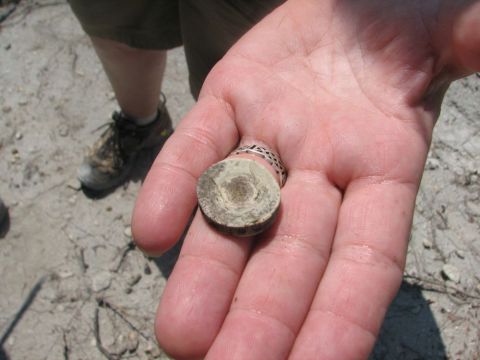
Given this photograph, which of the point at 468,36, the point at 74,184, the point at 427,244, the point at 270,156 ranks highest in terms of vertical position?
the point at 468,36

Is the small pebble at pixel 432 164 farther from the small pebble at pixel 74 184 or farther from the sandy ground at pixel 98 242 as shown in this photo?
the small pebble at pixel 74 184

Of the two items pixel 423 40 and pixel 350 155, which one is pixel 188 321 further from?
pixel 423 40

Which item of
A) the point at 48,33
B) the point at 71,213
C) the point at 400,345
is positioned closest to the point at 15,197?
the point at 71,213

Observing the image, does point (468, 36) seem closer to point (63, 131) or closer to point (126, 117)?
point (126, 117)

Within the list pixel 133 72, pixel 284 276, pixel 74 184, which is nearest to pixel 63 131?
pixel 74 184

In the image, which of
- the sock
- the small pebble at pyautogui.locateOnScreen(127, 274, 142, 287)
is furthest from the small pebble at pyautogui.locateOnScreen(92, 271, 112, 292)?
the sock

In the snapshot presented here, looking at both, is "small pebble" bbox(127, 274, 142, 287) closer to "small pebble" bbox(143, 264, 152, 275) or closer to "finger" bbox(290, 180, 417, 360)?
"small pebble" bbox(143, 264, 152, 275)
